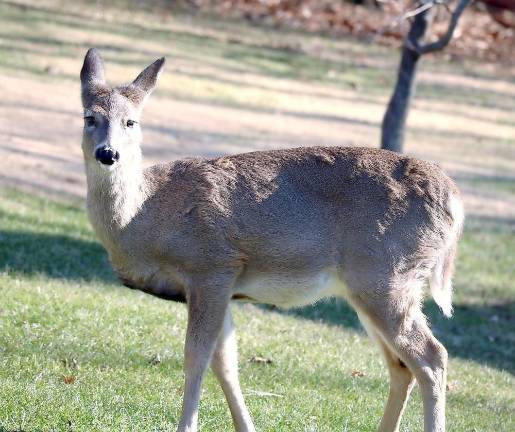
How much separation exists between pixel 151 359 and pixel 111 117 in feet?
6.92

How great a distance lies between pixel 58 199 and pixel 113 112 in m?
7.67

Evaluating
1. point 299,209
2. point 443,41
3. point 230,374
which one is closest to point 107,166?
point 299,209

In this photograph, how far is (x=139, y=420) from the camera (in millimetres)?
6969

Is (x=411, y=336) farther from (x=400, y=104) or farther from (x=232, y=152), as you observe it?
(x=232, y=152)

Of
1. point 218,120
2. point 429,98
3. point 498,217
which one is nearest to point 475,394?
point 498,217

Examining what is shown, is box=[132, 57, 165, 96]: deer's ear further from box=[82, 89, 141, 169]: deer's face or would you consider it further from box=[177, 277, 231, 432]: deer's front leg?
box=[177, 277, 231, 432]: deer's front leg

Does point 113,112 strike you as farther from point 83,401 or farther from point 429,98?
point 429,98

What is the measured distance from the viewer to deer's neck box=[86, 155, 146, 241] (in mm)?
6891

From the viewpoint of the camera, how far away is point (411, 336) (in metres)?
6.80

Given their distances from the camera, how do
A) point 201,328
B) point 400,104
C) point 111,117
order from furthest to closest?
1. point 400,104
2. point 111,117
3. point 201,328

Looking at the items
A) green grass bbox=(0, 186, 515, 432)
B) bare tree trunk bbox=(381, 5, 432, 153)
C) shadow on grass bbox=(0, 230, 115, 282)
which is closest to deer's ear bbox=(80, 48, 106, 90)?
green grass bbox=(0, 186, 515, 432)

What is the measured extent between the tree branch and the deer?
6.63 meters

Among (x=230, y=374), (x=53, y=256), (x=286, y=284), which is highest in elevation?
(x=286, y=284)

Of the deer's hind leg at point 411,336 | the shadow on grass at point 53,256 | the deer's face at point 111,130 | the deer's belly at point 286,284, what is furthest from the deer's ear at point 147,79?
the shadow on grass at point 53,256
